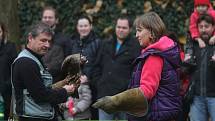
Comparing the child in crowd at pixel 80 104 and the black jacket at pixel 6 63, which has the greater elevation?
the black jacket at pixel 6 63

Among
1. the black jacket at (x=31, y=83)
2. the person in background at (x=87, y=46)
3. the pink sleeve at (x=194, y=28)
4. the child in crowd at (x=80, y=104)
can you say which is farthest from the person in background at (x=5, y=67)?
the pink sleeve at (x=194, y=28)

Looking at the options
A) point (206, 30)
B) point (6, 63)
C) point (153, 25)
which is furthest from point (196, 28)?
point (153, 25)

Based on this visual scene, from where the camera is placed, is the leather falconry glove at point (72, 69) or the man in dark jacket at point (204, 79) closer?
the leather falconry glove at point (72, 69)

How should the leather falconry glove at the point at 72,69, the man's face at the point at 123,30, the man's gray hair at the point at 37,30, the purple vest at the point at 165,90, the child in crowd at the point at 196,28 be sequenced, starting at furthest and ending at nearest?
the man's face at the point at 123,30
the child in crowd at the point at 196,28
the leather falconry glove at the point at 72,69
the man's gray hair at the point at 37,30
the purple vest at the point at 165,90

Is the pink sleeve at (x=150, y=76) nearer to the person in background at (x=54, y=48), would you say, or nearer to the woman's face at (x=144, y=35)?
the woman's face at (x=144, y=35)

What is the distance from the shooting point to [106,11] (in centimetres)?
1134

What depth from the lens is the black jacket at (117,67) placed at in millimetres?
8945

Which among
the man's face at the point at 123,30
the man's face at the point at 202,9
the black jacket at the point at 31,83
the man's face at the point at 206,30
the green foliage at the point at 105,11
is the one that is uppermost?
the green foliage at the point at 105,11

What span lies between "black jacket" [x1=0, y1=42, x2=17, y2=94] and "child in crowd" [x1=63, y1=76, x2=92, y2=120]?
1.62m

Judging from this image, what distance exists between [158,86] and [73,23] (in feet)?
20.8

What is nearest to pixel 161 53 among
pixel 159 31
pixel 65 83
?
pixel 159 31

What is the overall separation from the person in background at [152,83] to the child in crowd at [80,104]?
12.6 ft

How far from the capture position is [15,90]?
18.6 ft

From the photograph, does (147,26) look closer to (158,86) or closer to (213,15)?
(158,86)
